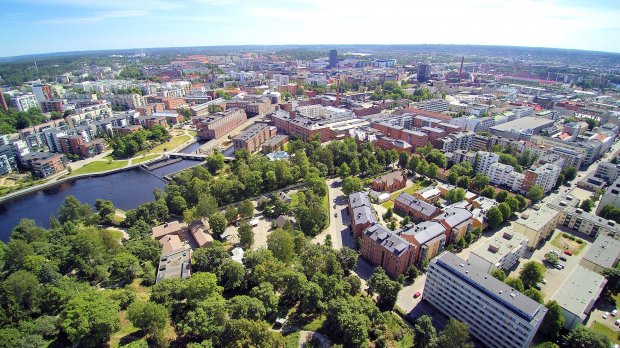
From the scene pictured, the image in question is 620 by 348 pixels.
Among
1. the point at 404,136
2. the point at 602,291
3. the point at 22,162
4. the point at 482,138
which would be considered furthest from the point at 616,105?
the point at 22,162

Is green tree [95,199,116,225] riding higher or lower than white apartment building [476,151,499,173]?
lower

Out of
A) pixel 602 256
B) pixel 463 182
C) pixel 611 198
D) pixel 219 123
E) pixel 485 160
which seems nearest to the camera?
pixel 602 256

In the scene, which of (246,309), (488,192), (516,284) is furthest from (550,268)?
(246,309)

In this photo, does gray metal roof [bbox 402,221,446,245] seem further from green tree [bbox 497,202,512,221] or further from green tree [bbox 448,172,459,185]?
green tree [bbox 448,172,459,185]

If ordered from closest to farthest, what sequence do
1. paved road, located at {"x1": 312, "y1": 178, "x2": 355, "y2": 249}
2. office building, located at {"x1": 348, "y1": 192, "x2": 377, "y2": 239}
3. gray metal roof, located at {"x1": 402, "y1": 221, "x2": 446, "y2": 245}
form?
gray metal roof, located at {"x1": 402, "y1": 221, "x2": 446, "y2": 245}
office building, located at {"x1": 348, "y1": 192, "x2": 377, "y2": 239}
paved road, located at {"x1": 312, "y1": 178, "x2": 355, "y2": 249}

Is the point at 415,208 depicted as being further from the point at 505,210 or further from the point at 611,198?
the point at 611,198

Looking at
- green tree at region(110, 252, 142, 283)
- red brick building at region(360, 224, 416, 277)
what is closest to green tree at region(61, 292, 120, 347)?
green tree at region(110, 252, 142, 283)

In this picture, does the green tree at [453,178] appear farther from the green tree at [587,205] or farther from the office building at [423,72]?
the office building at [423,72]
